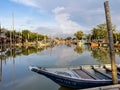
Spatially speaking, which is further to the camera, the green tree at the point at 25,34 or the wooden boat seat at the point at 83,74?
the green tree at the point at 25,34

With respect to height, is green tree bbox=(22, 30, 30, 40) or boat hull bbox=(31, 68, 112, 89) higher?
green tree bbox=(22, 30, 30, 40)

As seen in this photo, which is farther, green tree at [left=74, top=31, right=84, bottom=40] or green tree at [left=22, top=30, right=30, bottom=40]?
green tree at [left=74, top=31, right=84, bottom=40]

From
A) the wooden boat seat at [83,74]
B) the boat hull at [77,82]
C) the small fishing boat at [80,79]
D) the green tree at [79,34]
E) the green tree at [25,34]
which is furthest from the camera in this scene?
the green tree at [79,34]

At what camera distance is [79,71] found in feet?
49.6

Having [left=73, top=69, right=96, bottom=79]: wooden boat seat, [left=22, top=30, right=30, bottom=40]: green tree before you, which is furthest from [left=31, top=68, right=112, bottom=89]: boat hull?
[left=22, top=30, right=30, bottom=40]: green tree

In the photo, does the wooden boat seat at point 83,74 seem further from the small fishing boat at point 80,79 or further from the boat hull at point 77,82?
the boat hull at point 77,82

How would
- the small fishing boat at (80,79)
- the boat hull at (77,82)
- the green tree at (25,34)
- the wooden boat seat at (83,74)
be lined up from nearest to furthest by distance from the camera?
the boat hull at (77,82) < the small fishing boat at (80,79) < the wooden boat seat at (83,74) < the green tree at (25,34)

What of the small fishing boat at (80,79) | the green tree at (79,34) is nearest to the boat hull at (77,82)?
the small fishing boat at (80,79)

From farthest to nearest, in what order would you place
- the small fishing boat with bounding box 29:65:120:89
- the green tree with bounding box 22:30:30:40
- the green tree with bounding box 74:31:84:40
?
the green tree with bounding box 74:31:84:40, the green tree with bounding box 22:30:30:40, the small fishing boat with bounding box 29:65:120:89

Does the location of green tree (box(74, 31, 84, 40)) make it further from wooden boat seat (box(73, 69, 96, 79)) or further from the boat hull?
the boat hull

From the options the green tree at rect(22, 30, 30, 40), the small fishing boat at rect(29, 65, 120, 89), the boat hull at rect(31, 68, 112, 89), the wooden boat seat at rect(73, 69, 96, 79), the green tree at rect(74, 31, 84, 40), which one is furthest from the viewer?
the green tree at rect(74, 31, 84, 40)

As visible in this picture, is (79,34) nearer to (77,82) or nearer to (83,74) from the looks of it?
(83,74)

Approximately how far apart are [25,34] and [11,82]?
102 m

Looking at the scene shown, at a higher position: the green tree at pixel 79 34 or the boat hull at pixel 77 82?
the green tree at pixel 79 34
